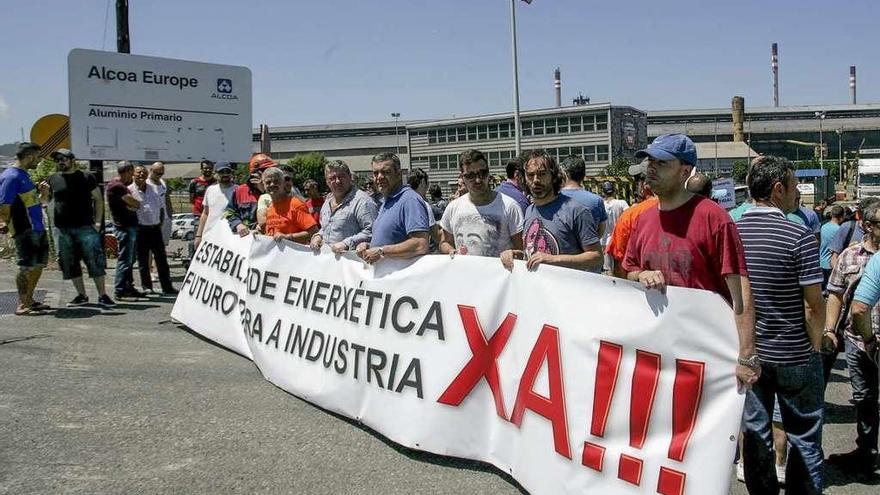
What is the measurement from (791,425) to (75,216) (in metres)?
7.74

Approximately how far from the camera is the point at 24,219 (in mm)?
7977

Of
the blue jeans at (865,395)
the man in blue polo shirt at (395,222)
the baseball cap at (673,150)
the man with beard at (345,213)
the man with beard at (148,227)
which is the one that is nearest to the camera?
the baseball cap at (673,150)

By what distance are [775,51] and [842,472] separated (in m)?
129

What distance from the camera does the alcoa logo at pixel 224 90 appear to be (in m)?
13.3

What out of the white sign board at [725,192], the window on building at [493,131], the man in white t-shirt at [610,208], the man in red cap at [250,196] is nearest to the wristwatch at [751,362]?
the man in red cap at [250,196]

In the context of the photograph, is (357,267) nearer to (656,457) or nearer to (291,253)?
(291,253)

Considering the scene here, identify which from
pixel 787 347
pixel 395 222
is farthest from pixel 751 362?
pixel 395 222

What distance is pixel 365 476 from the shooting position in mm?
4090

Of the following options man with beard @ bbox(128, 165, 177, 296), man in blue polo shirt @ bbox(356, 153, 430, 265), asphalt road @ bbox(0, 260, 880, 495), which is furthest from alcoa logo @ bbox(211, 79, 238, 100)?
man in blue polo shirt @ bbox(356, 153, 430, 265)

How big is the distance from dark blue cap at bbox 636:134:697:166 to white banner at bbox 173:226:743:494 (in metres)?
0.61

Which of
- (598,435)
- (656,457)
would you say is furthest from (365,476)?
(656,457)

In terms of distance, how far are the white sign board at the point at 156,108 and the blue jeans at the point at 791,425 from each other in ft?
35.1

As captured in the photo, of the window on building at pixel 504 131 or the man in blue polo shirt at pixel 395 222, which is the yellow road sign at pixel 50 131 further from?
the window on building at pixel 504 131

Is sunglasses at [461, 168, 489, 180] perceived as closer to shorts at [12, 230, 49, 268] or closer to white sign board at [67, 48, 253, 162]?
shorts at [12, 230, 49, 268]
